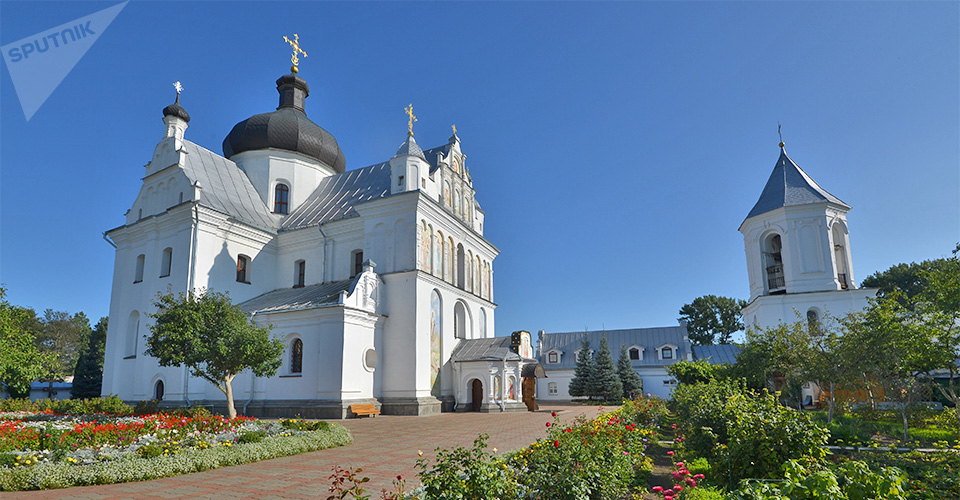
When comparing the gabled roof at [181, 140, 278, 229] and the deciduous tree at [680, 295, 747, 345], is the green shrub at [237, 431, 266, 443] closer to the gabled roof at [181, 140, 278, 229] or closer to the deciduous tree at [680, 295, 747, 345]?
the gabled roof at [181, 140, 278, 229]

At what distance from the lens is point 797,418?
6828 millimetres

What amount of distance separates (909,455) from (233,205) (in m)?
29.7

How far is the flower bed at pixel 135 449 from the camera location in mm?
8664

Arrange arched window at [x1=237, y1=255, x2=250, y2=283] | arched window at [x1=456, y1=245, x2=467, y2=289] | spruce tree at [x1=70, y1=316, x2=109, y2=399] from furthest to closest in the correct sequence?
spruce tree at [x1=70, y1=316, x2=109, y2=399] → arched window at [x1=456, y1=245, x2=467, y2=289] → arched window at [x1=237, y1=255, x2=250, y2=283]

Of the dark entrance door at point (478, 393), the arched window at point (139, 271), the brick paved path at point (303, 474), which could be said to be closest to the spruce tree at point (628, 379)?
the dark entrance door at point (478, 393)

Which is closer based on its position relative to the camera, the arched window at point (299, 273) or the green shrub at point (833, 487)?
the green shrub at point (833, 487)

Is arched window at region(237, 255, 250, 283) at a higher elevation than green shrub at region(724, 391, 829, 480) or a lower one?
higher

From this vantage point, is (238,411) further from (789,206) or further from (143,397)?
(789,206)

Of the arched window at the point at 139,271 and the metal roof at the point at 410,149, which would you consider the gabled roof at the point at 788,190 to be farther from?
the arched window at the point at 139,271

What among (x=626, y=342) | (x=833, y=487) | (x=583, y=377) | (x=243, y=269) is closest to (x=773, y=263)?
(x=583, y=377)

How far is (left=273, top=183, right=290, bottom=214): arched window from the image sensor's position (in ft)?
108

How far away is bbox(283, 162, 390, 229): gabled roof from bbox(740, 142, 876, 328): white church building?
21.2 metres

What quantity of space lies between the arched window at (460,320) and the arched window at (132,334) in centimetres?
1664

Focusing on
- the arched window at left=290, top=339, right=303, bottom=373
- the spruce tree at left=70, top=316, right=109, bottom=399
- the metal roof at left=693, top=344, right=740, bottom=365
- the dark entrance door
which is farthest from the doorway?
the spruce tree at left=70, top=316, right=109, bottom=399
